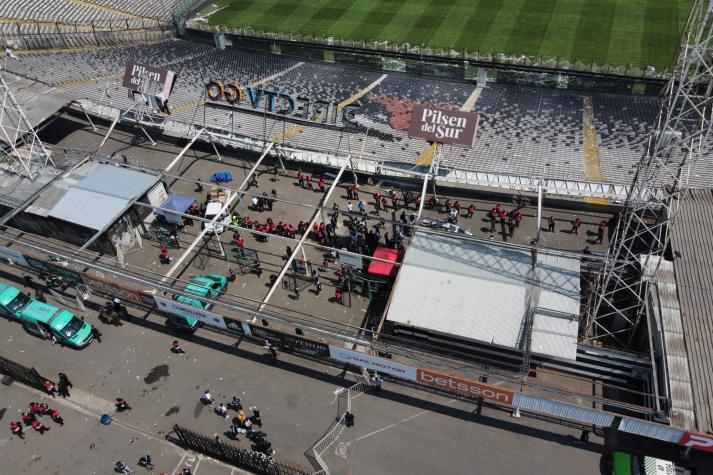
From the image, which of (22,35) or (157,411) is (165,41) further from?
(157,411)

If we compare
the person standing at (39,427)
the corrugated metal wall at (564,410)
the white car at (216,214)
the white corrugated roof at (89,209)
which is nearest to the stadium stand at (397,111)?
the white car at (216,214)

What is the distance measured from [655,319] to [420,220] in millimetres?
15584

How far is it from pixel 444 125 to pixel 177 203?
20346 mm

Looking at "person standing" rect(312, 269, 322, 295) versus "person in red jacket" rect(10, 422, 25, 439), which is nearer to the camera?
"person in red jacket" rect(10, 422, 25, 439)

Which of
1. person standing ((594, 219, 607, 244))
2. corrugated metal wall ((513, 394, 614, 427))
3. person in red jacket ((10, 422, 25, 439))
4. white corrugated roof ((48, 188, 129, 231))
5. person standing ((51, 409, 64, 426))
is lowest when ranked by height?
person in red jacket ((10, 422, 25, 439))

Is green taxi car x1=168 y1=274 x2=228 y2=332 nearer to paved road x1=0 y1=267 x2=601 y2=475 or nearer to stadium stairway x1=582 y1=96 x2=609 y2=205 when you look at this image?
paved road x1=0 y1=267 x2=601 y2=475

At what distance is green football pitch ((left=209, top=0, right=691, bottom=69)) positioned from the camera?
182 ft

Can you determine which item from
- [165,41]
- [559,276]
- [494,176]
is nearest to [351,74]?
[494,176]

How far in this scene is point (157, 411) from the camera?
2938cm

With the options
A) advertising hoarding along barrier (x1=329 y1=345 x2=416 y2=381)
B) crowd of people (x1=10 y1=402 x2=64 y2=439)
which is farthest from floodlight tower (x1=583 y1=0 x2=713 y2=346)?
crowd of people (x1=10 y1=402 x2=64 y2=439)

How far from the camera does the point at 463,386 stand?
85.2ft

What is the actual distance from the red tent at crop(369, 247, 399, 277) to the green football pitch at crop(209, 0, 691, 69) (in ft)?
106

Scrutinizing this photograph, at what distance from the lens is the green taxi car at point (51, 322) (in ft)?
106

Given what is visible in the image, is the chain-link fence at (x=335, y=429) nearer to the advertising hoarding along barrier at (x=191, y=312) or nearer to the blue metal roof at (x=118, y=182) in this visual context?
the advertising hoarding along barrier at (x=191, y=312)
